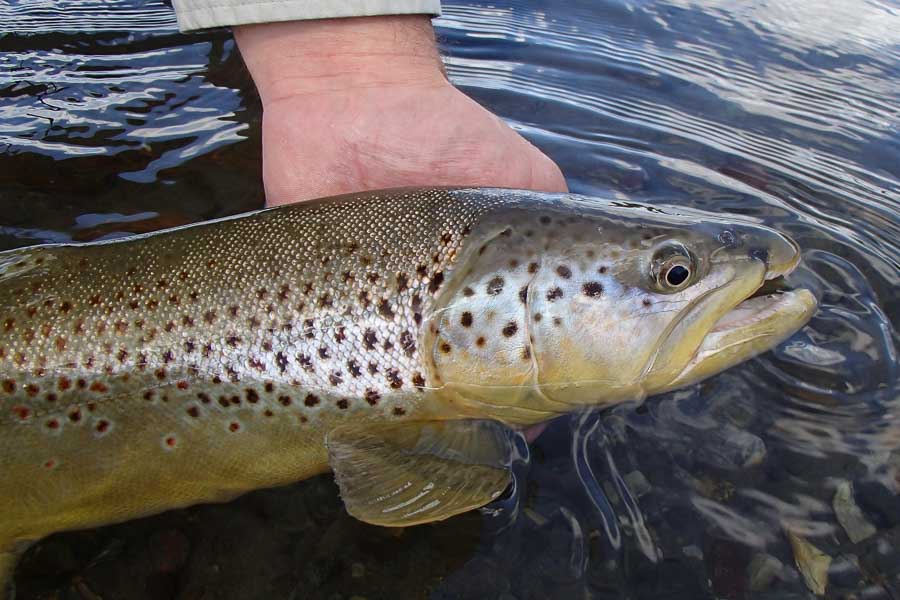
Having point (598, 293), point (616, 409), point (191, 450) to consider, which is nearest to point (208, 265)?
point (191, 450)

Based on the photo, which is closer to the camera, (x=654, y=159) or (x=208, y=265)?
(x=208, y=265)

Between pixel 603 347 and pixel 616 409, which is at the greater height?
pixel 603 347

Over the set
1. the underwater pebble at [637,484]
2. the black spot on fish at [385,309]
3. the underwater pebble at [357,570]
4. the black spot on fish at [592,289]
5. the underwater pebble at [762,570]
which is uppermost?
the black spot on fish at [592,289]


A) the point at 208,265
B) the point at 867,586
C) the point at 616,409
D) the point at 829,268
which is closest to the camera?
the point at 867,586

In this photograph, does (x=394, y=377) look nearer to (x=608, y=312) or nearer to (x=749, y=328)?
(x=608, y=312)

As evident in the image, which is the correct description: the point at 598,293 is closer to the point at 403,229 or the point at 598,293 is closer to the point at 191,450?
the point at 403,229

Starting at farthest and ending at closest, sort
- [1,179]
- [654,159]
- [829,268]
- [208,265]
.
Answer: [654,159]
[1,179]
[829,268]
[208,265]

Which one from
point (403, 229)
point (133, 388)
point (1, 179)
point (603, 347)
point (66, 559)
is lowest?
point (66, 559)

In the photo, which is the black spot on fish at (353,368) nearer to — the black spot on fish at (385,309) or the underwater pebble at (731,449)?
the black spot on fish at (385,309)

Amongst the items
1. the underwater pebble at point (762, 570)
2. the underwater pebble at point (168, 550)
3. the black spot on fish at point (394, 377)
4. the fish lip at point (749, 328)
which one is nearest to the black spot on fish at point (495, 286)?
the black spot on fish at point (394, 377)
